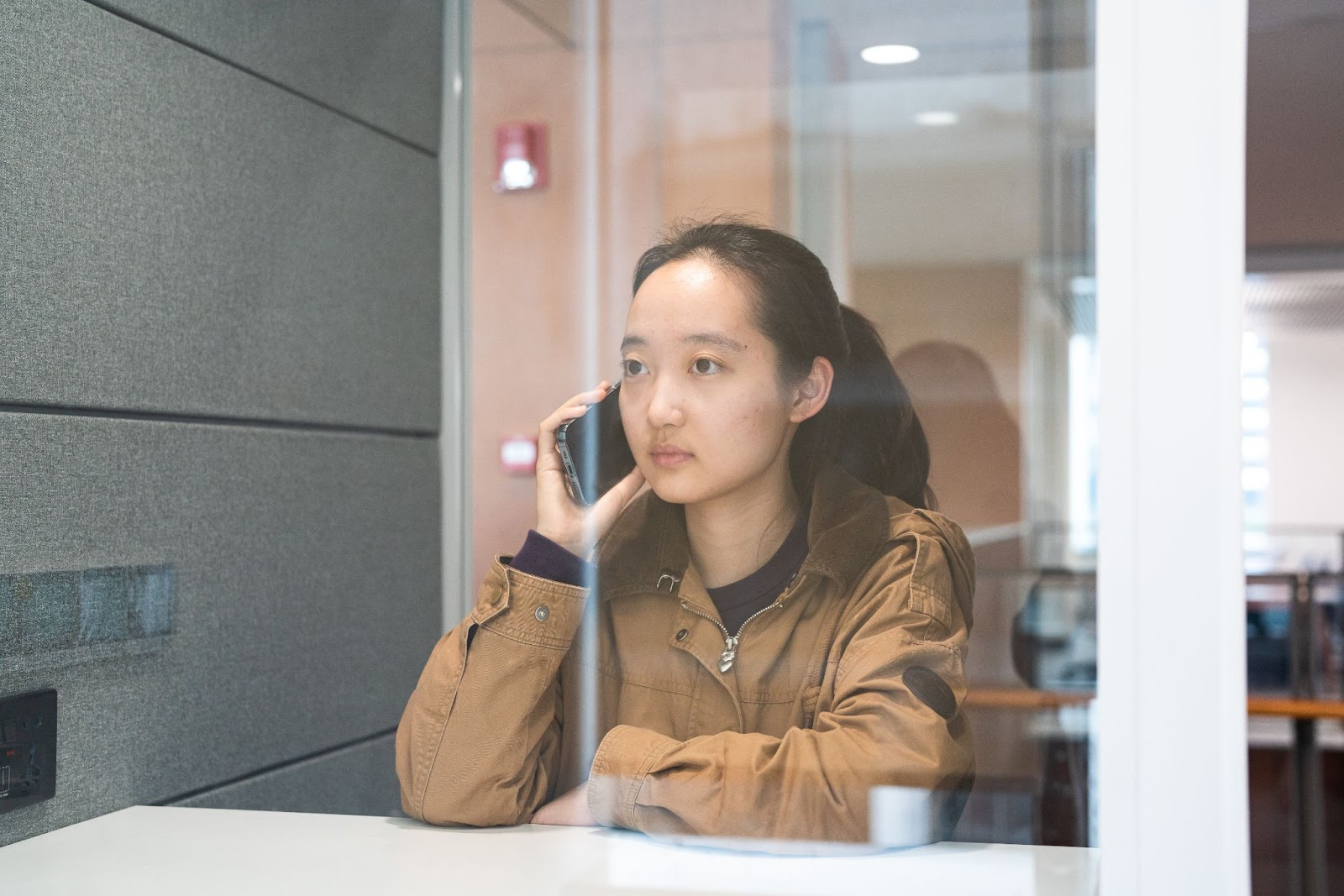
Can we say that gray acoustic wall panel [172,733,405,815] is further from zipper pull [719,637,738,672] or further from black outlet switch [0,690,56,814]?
zipper pull [719,637,738,672]

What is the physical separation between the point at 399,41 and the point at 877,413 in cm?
90

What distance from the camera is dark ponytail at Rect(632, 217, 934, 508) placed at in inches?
52.0

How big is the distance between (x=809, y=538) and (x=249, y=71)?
3.15ft

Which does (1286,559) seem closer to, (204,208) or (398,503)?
(398,503)

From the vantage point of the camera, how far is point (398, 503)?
5.64 feet

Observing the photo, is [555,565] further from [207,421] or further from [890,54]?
[890,54]

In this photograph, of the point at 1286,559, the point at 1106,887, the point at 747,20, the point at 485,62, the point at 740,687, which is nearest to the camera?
the point at 1106,887

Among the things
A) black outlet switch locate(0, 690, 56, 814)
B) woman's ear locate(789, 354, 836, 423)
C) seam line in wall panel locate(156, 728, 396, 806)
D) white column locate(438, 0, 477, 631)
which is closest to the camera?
black outlet switch locate(0, 690, 56, 814)

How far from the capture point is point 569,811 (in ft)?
4.40

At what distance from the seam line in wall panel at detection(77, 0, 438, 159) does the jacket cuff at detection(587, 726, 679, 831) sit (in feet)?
2.85

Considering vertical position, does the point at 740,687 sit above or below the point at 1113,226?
below

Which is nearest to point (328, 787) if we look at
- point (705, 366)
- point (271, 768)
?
point (271, 768)

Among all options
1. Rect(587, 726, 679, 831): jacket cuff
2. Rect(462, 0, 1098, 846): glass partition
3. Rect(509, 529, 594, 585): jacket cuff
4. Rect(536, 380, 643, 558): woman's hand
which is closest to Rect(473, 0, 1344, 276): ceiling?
Rect(462, 0, 1098, 846): glass partition

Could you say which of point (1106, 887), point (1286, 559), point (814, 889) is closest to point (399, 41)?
point (814, 889)
